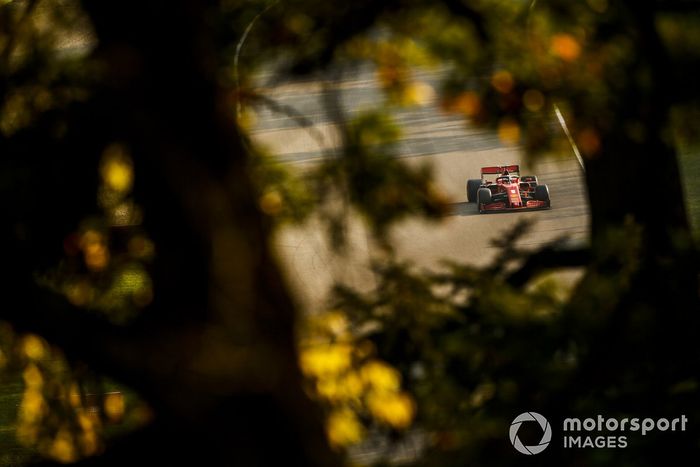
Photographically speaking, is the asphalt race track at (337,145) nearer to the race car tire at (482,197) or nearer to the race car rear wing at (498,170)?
the race car rear wing at (498,170)

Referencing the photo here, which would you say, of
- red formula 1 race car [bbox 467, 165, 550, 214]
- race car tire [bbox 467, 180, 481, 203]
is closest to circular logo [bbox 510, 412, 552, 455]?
red formula 1 race car [bbox 467, 165, 550, 214]

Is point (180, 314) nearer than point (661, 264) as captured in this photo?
Yes

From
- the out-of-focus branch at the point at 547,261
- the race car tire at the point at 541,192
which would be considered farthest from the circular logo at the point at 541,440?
the race car tire at the point at 541,192

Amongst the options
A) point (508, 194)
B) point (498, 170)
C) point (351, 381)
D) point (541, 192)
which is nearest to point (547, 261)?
point (351, 381)

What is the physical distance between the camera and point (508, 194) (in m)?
4.21

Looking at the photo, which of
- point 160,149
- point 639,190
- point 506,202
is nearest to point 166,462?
point 160,149

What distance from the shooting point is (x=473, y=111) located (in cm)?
273

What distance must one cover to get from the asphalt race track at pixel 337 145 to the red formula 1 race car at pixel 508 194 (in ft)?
0.27

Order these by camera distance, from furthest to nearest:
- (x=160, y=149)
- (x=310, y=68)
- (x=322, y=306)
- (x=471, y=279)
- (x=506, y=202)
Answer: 1. (x=506, y=202)
2. (x=310, y=68)
3. (x=471, y=279)
4. (x=322, y=306)
5. (x=160, y=149)

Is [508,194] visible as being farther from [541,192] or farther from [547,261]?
[547,261]

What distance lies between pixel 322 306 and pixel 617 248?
2.34 feet

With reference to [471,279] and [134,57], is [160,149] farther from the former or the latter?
[471,279]

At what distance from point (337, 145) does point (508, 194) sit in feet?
A: 6.86

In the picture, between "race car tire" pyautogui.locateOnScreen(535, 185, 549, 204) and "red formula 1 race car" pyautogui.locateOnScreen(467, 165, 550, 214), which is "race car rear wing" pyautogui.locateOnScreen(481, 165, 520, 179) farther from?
"race car tire" pyautogui.locateOnScreen(535, 185, 549, 204)
